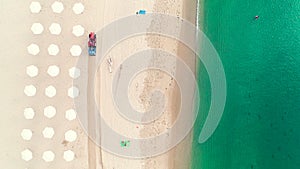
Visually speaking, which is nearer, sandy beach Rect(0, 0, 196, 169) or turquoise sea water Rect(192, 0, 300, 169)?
sandy beach Rect(0, 0, 196, 169)

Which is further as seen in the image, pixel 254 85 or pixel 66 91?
pixel 254 85

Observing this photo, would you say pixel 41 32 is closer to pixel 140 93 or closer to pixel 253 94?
pixel 140 93

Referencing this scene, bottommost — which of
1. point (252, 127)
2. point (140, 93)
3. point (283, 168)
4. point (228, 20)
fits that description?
point (283, 168)

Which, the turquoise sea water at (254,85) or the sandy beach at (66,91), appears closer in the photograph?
the sandy beach at (66,91)

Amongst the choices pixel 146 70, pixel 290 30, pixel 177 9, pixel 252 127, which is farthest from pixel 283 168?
pixel 177 9
